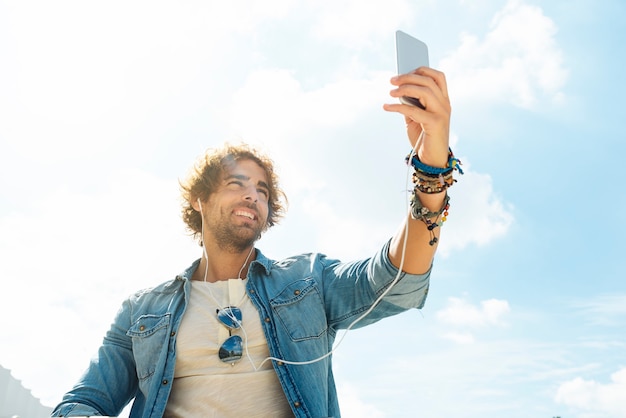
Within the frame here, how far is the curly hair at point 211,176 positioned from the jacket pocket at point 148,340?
1.17m

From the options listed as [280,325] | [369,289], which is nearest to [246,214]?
[280,325]

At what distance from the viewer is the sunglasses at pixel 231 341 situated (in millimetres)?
3035

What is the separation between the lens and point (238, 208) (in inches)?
154

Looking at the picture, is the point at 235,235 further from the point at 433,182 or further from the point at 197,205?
the point at 433,182

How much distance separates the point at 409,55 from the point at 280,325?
5.41 feet

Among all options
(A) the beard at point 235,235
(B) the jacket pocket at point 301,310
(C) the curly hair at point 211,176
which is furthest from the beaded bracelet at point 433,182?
(C) the curly hair at point 211,176

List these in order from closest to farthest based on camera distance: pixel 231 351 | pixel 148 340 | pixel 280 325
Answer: pixel 231 351, pixel 280 325, pixel 148 340

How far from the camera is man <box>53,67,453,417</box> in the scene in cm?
239

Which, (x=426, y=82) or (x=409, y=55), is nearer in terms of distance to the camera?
(x=426, y=82)

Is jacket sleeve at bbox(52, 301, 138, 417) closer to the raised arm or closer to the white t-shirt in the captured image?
the white t-shirt

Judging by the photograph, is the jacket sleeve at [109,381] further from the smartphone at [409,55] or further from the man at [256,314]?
the smartphone at [409,55]

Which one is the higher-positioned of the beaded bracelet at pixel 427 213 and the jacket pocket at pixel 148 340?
the beaded bracelet at pixel 427 213

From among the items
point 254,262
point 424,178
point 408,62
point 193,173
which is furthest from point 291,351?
point 193,173

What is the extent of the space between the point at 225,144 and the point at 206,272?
117cm
